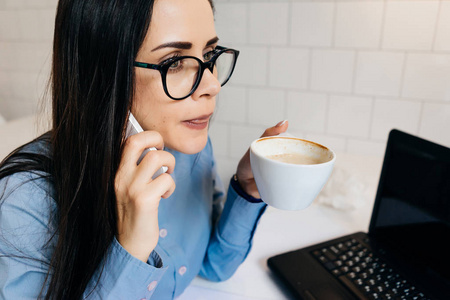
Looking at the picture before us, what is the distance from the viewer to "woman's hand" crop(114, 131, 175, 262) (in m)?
0.55

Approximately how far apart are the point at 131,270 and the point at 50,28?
1.43 m

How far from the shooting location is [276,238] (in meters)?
0.94

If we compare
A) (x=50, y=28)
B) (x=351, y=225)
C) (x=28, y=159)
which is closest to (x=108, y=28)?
(x=28, y=159)

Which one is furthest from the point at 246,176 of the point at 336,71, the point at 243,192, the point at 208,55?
the point at 336,71

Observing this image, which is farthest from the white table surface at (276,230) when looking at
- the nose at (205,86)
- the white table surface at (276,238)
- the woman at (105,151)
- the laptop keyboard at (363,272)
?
the nose at (205,86)

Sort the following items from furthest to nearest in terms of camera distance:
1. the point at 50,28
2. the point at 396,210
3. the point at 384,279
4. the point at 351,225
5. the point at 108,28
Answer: the point at 50,28
the point at 351,225
the point at 396,210
the point at 384,279
the point at 108,28

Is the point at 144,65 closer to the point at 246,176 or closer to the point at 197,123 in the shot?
the point at 197,123

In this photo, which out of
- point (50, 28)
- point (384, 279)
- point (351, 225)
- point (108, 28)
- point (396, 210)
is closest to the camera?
point (108, 28)

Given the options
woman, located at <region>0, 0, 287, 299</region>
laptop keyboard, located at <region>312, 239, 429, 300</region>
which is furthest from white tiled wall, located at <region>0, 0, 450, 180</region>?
woman, located at <region>0, 0, 287, 299</region>

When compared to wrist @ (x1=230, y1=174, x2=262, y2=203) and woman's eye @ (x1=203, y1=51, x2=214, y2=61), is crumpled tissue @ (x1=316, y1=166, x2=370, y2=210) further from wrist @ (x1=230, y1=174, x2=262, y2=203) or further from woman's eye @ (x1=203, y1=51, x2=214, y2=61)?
woman's eye @ (x1=203, y1=51, x2=214, y2=61)

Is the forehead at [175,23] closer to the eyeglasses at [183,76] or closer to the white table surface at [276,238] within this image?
the eyeglasses at [183,76]

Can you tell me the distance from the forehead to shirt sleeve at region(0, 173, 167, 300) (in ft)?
1.06

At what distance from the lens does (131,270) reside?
57 centimetres

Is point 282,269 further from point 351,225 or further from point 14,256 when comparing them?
point 14,256
